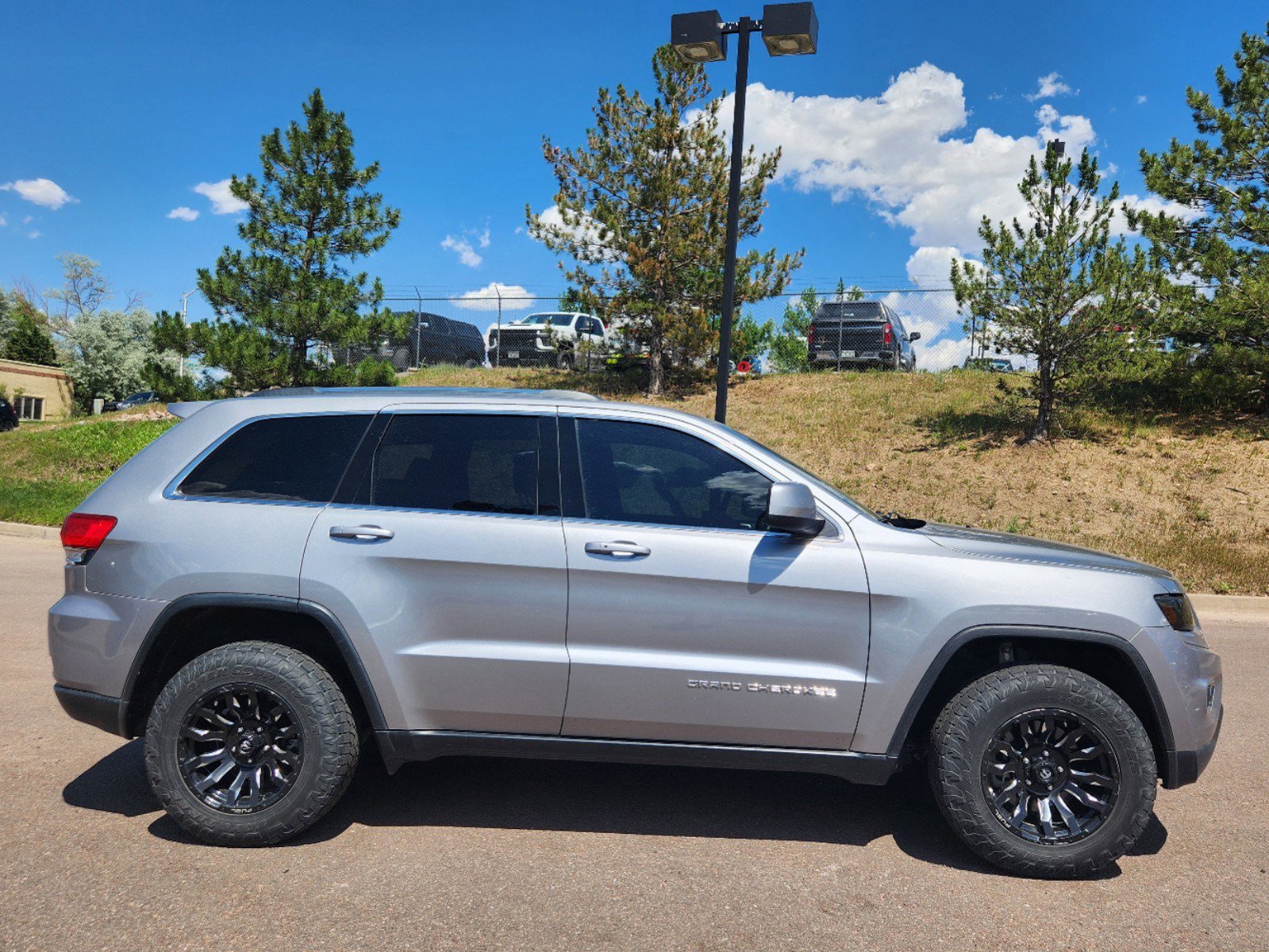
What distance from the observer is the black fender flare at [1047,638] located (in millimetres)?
3549

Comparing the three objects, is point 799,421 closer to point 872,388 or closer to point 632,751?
point 872,388

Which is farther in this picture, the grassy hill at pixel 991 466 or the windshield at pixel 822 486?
the grassy hill at pixel 991 466

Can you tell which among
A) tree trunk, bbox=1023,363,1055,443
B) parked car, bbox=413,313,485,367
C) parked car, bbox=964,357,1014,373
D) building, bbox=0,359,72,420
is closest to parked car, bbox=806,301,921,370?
parked car, bbox=964,357,1014,373

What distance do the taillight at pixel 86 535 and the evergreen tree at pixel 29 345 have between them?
59.8 metres

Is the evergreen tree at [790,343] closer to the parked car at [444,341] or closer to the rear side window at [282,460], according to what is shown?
the parked car at [444,341]

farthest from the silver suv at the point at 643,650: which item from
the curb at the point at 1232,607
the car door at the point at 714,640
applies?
the curb at the point at 1232,607

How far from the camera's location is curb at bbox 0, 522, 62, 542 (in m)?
13.2

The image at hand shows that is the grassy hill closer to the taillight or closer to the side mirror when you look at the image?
the side mirror

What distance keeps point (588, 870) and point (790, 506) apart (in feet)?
5.19

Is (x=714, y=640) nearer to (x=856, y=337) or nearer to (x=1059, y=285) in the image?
(x=1059, y=285)

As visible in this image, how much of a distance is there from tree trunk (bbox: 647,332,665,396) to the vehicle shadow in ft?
56.0

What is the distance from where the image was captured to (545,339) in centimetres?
2662

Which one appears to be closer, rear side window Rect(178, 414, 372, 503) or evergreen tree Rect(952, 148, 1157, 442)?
rear side window Rect(178, 414, 372, 503)

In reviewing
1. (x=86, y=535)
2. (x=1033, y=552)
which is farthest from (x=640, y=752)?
(x=86, y=535)
